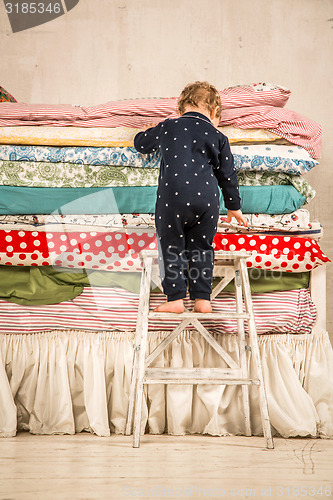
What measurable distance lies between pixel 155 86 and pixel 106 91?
0.26 metres

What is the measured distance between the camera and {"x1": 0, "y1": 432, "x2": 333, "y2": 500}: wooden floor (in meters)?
1.15

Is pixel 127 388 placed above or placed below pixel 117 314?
below

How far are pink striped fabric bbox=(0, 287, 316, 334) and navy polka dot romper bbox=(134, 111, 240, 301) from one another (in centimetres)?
26

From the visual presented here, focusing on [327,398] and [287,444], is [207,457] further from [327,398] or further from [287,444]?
[327,398]

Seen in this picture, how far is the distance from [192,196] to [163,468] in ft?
2.64

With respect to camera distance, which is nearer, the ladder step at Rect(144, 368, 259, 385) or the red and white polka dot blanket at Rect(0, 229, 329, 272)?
the ladder step at Rect(144, 368, 259, 385)

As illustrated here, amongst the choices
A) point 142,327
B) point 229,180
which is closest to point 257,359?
point 142,327

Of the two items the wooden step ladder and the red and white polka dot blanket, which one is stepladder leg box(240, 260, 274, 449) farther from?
the red and white polka dot blanket

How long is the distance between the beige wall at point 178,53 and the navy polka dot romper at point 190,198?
3.32ft

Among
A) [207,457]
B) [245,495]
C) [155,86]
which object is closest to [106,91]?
[155,86]

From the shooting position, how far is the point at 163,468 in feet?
4.29

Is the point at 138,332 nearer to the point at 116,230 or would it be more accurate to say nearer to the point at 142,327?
the point at 142,327

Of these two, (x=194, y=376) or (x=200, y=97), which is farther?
(x=200, y=97)

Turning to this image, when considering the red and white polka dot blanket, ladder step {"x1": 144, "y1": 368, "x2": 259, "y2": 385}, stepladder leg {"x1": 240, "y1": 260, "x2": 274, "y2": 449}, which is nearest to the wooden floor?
stepladder leg {"x1": 240, "y1": 260, "x2": 274, "y2": 449}
